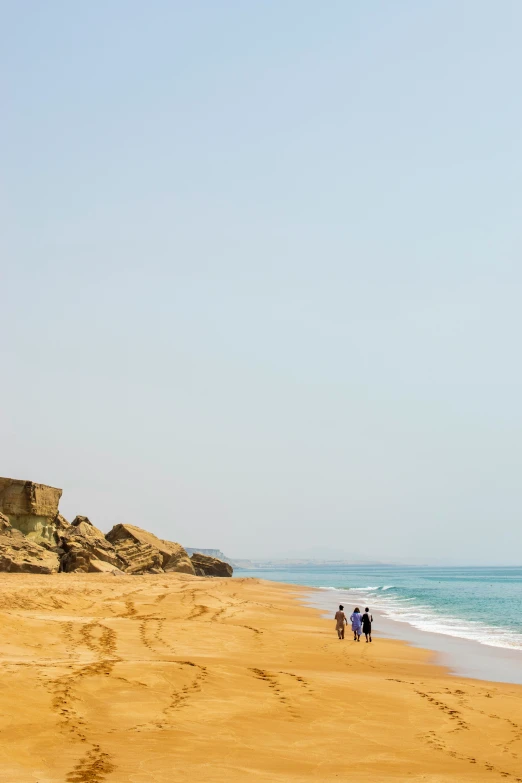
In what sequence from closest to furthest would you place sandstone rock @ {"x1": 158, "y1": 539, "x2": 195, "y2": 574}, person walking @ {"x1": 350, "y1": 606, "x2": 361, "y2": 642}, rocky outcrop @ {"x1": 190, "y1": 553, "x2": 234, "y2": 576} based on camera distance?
person walking @ {"x1": 350, "y1": 606, "x2": 361, "y2": 642} → sandstone rock @ {"x1": 158, "y1": 539, "x2": 195, "y2": 574} → rocky outcrop @ {"x1": 190, "y1": 553, "x2": 234, "y2": 576}

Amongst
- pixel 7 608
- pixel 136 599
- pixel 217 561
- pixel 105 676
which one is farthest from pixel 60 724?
pixel 217 561

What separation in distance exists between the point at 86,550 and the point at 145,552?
35.1ft

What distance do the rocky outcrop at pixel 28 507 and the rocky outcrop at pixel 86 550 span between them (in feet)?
5.92

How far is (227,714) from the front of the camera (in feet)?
36.5

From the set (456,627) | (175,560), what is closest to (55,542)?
(175,560)

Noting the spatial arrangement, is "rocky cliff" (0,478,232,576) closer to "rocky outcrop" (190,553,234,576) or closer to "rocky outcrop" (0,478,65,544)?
"rocky outcrop" (0,478,65,544)

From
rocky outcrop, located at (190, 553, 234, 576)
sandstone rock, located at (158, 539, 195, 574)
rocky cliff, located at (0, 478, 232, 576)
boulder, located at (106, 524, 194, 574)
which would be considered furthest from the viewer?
rocky outcrop, located at (190, 553, 234, 576)

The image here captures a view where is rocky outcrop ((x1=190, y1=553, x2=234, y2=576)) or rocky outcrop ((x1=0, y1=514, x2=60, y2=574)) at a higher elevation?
rocky outcrop ((x1=0, y1=514, x2=60, y2=574))

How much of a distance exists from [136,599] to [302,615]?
9034 millimetres

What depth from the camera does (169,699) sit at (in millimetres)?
11703

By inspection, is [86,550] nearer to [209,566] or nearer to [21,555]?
[21,555]

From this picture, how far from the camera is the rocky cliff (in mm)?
44406

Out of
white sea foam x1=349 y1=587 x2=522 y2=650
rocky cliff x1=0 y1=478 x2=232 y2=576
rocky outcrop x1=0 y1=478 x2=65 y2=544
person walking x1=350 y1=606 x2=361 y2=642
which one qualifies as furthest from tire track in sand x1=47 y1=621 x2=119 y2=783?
rocky outcrop x1=0 y1=478 x2=65 y2=544

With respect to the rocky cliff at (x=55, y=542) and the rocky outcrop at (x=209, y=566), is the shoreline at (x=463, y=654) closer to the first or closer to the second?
the rocky cliff at (x=55, y=542)
